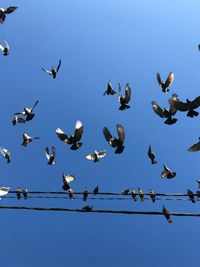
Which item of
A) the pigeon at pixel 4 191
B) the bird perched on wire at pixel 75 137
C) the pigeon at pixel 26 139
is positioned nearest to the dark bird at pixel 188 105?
the bird perched on wire at pixel 75 137

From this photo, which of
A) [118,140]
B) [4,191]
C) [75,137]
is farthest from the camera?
[75,137]

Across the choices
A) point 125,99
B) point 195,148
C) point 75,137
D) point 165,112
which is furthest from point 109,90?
point 195,148

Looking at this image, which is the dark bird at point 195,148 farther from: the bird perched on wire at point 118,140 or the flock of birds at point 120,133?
the bird perched on wire at point 118,140

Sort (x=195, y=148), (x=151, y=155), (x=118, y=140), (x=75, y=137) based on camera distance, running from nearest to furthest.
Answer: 1. (x=195, y=148)
2. (x=118, y=140)
3. (x=75, y=137)
4. (x=151, y=155)

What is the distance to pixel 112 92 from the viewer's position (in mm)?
7965

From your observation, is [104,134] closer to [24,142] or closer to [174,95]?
[174,95]

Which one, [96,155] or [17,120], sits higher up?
[17,120]

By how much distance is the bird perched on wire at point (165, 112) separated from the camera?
6.43m

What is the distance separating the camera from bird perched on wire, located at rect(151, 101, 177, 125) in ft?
21.1

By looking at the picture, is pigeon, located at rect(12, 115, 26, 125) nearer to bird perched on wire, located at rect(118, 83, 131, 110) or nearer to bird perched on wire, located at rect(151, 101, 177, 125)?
bird perched on wire, located at rect(118, 83, 131, 110)

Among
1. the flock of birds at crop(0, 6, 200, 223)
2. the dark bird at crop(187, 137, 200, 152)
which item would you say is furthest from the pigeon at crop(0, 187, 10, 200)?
the dark bird at crop(187, 137, 200, 152)

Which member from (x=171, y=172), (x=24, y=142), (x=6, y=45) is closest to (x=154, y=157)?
(x=171, y=172)

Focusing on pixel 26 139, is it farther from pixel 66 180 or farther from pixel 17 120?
pixel 66 180

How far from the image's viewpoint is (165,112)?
21.6 ft
